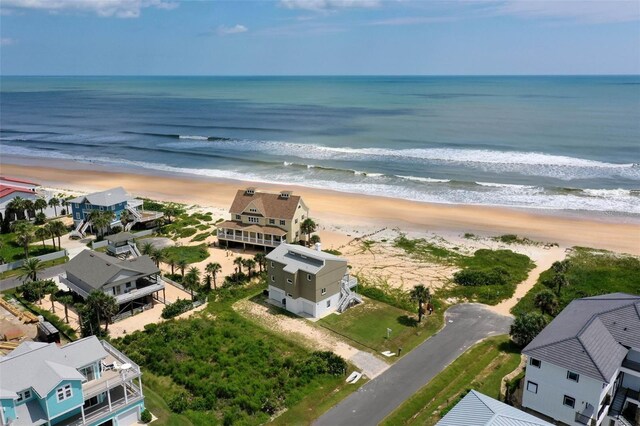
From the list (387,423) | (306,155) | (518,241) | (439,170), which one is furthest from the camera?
(306,155)

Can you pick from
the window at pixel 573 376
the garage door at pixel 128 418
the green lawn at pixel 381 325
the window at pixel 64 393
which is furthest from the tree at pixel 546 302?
the window at pixel 64 393

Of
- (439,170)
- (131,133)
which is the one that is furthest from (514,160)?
(131,133)

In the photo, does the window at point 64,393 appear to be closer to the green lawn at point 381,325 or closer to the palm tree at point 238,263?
the green lawn at point 381,325

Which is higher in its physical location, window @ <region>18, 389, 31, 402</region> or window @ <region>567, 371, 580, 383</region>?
window @ <region>567, 371, 580, 383</region>

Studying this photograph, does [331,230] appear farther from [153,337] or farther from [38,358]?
[38,358]

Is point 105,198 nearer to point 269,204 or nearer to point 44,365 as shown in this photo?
point 269,204

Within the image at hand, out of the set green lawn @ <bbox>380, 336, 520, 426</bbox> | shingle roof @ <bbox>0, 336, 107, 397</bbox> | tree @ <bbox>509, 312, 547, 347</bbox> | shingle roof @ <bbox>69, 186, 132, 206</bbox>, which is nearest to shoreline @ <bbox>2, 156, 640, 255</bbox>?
shingle roof @ <bbox>69, 186, 132, 206</bbox>

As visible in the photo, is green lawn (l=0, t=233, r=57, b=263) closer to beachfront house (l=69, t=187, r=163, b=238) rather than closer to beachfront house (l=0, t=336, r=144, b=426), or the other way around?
beachfront house (l=69, t=187, r=163, b=238)
